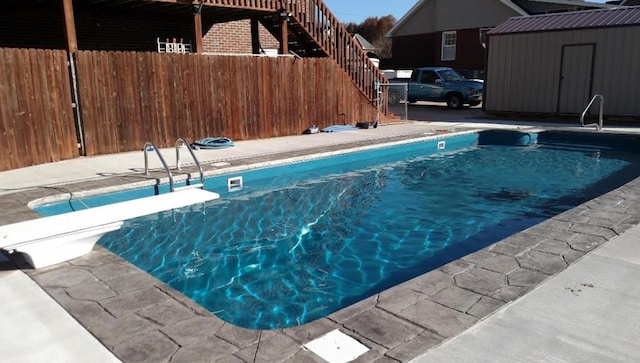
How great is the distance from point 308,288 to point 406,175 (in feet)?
17.0

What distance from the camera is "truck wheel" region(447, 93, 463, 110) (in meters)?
21.4

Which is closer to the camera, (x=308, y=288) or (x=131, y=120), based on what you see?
(x=308, y=288)

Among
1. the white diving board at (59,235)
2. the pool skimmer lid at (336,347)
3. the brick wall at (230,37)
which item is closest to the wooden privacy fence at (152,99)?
the brick wall at (230,37)

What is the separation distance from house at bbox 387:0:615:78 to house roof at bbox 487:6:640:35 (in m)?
9.18

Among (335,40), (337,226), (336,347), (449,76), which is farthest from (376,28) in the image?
(336,347)

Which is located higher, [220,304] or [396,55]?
[396,55]

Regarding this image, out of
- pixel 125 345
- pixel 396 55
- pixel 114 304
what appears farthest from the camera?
pixel 396 55

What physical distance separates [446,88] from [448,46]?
32.2 ft

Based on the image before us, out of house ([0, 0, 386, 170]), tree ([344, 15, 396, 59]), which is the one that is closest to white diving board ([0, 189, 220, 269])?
house ([0, 0, 386, 170])

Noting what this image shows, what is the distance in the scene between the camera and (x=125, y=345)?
9.09ft

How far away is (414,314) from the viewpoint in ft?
10.1

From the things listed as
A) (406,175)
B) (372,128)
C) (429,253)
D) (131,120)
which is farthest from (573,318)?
(372,128)

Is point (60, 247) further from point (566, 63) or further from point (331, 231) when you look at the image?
point (566, 63)

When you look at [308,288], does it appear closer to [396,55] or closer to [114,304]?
[114,304]
